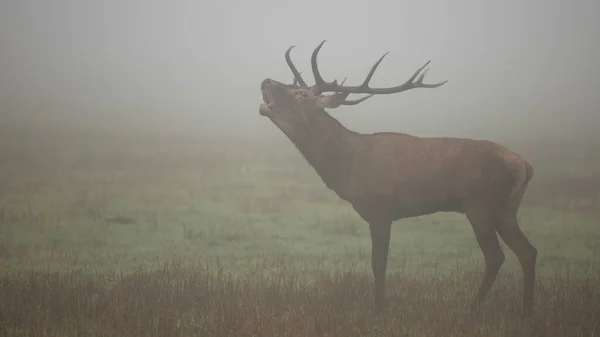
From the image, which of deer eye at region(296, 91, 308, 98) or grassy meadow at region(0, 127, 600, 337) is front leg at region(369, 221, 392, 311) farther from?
deer eye at region(296, 91, 308, 98)

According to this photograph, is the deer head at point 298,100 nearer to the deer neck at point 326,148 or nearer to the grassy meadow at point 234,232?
the deer neck at point 326,148

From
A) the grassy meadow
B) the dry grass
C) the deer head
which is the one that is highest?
the deer head

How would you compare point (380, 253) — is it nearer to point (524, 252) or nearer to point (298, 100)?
point (524, 252)

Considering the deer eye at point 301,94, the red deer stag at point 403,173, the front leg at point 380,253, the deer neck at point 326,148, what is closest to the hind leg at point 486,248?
the red deer stag at point 403,173

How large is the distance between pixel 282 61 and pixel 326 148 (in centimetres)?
105

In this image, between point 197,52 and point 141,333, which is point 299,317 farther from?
point 197,52

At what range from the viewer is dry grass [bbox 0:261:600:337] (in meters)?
4.16

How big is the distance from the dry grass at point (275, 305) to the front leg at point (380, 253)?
0.09 metres

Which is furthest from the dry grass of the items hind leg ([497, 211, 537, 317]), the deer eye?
the deer eye

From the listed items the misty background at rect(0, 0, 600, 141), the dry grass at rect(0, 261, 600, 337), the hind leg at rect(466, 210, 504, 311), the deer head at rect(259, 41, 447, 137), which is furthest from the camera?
the misty background at rect(0, 0, 600, 141)

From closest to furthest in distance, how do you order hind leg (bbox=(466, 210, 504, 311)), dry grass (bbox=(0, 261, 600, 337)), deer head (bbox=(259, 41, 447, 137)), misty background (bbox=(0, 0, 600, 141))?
dry grass (bbox=(0, 261, 600, 337)) → hind leg (bbox=(466, 210, 504, 311)) → deer head (bbox=(259, 41, 447, 137)) → misty background (bbox=(0, 0, 600, 141))

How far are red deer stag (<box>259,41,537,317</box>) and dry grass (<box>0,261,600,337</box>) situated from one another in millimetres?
206

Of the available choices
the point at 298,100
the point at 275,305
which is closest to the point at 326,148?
the point at 298,100

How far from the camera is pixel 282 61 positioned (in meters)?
5.32
